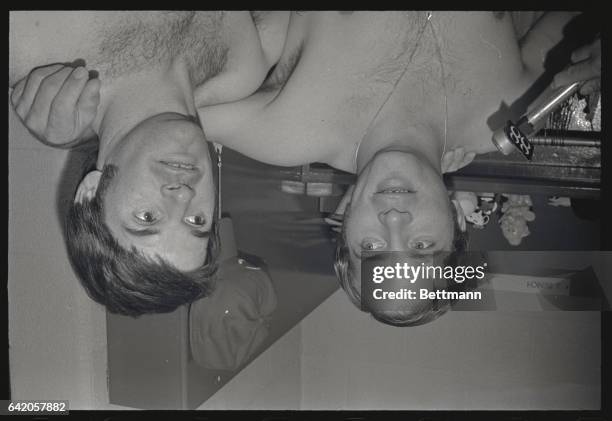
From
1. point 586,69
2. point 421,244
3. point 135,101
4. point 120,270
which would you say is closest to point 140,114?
point 135,101

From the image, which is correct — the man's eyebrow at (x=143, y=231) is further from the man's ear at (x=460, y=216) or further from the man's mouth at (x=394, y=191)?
the man's ear at (x=460, y=216)

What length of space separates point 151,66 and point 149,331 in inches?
19.7

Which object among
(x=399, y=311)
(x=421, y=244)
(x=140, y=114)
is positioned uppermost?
(x=140, y=114)

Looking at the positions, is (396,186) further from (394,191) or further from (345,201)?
(345,201)

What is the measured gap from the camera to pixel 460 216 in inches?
38.3

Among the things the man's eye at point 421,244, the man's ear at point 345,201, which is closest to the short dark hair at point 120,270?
the man's ear at point 345,201

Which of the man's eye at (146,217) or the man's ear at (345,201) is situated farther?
the man's ear at (345,201)

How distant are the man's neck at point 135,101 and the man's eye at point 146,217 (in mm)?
97

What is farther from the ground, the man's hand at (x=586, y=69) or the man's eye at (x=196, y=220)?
the man's hand at (x=586, y=69)

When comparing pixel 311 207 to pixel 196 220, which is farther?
pixel 311 207

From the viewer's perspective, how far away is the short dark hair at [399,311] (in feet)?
3.17

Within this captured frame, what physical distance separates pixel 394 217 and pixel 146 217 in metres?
0.39

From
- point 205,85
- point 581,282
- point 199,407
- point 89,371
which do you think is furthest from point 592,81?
point 89,371

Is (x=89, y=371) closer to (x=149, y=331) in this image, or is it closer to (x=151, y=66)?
(x=149, y=331)
